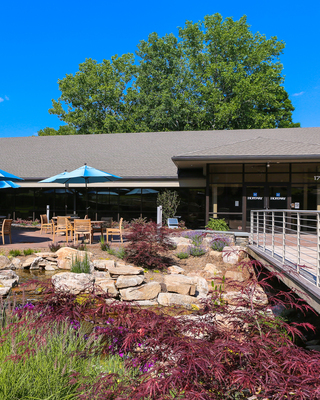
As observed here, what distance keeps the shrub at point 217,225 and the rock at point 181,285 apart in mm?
6804

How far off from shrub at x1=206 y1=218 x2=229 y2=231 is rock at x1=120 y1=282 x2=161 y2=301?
7.20 meters

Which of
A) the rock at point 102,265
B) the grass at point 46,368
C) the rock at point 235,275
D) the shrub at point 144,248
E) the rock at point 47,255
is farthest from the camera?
the rock at point 47,255

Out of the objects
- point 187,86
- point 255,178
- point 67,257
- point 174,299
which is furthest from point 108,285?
point 187,86

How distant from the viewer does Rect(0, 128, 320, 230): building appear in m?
14.2

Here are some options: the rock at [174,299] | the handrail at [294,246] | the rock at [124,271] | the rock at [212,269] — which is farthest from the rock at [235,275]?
the rock at [124,271]

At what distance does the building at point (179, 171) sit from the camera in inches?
559

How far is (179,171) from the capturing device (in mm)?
17406

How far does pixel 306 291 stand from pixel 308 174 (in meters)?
10.8

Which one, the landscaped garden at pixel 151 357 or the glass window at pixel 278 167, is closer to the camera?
the landscaped garden at pixel 151 357

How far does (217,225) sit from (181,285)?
725 cm

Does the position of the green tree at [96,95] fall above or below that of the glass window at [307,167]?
above

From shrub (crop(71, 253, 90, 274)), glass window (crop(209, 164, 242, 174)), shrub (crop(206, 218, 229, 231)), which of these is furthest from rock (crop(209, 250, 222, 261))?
glass window (crop(209, 164, 242, 174))

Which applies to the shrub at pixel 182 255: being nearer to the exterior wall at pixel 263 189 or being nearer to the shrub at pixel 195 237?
the shrub at pixel 195 237

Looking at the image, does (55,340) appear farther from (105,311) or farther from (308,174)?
(308,174)
